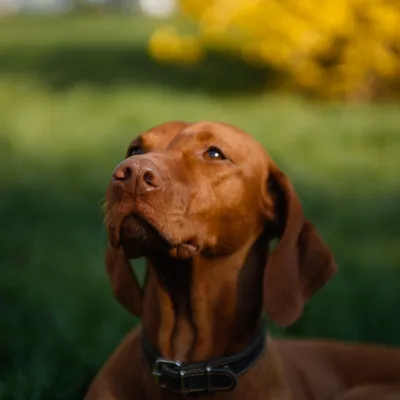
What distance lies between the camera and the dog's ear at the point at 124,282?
3555 mm

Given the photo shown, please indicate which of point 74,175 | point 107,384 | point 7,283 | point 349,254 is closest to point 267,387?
point 107,384

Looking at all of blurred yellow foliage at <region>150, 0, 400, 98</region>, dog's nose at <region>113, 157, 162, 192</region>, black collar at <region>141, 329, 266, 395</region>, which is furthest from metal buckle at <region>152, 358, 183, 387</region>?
blurred yellow foliage at <region>150, 0, 400, 98</region>

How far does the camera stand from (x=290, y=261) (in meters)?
3.39

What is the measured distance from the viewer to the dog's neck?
10.7 feet

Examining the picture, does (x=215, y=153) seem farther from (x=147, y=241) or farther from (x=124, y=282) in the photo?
(x=124, y=282)

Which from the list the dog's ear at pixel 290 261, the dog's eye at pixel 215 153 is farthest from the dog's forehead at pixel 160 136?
the dog's ear at pixel 290 261

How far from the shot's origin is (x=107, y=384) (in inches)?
131

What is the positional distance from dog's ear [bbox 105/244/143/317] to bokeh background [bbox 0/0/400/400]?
0.58 m

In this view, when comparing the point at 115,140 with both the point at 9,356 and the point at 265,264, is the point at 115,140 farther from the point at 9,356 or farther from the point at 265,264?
the point at 265,264

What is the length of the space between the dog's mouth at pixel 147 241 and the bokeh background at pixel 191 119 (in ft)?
Answer: 3.57

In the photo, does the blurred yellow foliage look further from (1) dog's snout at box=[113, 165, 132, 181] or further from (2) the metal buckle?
(1) dog's snout at box=[113, 165, 132, 181]

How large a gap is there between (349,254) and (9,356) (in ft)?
7.96

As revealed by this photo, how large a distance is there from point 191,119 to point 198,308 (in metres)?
7.06

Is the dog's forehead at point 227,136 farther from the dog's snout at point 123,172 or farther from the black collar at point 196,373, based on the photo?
the black collar at point 196,373
